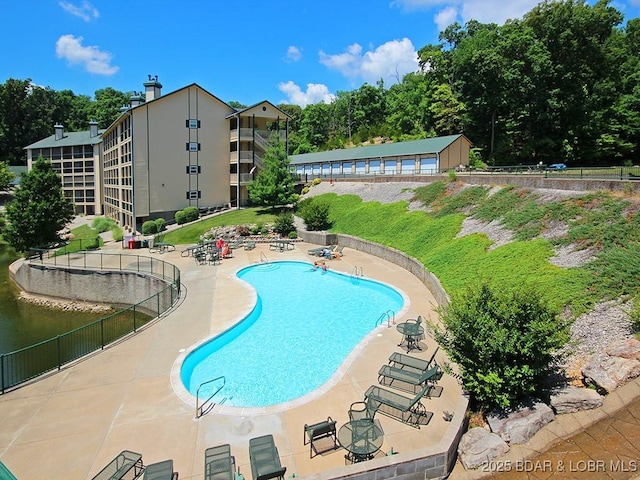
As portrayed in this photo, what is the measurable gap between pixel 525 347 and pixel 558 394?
1.59 m

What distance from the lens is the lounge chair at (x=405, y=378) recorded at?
408 inches

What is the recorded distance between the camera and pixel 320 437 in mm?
8539

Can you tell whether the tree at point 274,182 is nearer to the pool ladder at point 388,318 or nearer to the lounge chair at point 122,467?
the pool ladder at point 388,318

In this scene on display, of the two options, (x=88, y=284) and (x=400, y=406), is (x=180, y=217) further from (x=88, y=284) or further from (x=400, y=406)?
(x=400, y=406)

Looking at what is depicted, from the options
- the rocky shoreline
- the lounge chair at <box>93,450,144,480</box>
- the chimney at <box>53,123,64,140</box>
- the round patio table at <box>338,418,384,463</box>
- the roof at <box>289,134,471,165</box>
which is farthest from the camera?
the chimney at <box>53,123,64,140</box>

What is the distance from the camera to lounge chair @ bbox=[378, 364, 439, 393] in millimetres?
10359

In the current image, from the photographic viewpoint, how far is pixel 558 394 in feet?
29.6

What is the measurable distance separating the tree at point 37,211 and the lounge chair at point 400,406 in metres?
34.3

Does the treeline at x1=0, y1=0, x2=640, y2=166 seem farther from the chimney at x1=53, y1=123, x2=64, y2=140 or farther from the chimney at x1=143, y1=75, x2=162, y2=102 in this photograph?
the chimney at x1=53, y1=123, x2=64, y2=140

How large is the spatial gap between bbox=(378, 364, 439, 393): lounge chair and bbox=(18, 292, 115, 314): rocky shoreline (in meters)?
20.2

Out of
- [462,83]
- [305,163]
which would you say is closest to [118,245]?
[305,163]

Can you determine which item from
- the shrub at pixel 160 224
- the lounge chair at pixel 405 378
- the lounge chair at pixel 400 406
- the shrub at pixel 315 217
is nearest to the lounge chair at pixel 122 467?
the lounge chair at pixel 400 406

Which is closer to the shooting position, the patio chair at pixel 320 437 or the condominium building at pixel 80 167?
the patio chair at pixel 320 437

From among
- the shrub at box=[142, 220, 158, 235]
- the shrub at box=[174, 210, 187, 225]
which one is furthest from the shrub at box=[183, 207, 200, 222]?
the shrub at box=[142, 220, 158, 235]
